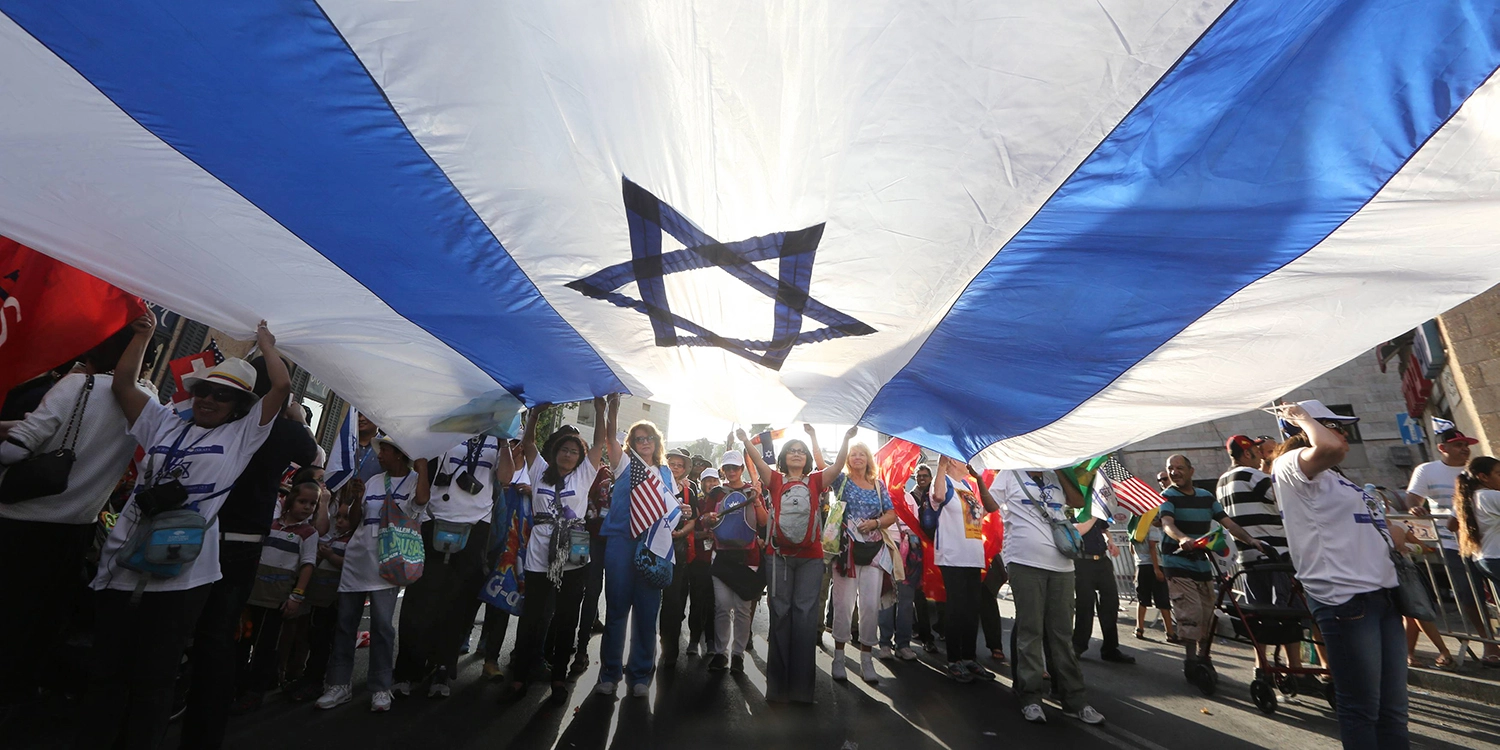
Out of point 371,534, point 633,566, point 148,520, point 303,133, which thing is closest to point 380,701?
point 371,534

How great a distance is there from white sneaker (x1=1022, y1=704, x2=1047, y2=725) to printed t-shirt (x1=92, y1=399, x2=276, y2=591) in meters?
4.87

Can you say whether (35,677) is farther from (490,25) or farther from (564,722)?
(490,25)

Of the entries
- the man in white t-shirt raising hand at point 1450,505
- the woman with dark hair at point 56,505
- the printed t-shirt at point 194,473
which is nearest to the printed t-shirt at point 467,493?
the printed t-shirt at point 194,473

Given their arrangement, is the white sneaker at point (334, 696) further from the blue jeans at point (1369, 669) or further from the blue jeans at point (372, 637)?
the blue jeans at point (1369, 669)

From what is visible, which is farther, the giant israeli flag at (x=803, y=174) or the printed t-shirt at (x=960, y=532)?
the printed t-shirt at (x=960, y=532)

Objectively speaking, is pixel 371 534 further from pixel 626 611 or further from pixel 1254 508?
pixel 1254 508

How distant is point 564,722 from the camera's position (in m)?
4.34

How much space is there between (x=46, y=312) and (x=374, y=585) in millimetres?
2381

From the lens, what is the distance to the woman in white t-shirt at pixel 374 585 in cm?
443

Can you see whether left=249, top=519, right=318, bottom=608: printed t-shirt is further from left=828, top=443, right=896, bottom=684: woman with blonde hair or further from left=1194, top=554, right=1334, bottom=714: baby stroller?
left=1194, top=554, right=1334, bottom=714: baby stroller

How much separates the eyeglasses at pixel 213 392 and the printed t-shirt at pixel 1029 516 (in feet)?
16.2

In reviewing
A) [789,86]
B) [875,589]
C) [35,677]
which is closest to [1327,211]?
[789,86]

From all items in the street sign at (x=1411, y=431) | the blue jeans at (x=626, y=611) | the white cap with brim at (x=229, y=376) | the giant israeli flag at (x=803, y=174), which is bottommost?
the blue jeans at (x=626, y=611)

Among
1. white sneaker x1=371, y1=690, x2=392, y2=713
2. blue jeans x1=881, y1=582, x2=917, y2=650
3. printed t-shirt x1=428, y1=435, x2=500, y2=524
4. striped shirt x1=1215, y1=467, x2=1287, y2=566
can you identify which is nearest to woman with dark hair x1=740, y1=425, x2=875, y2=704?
printed t-shirt x1=428, y1=435, x2=500, y2=524
